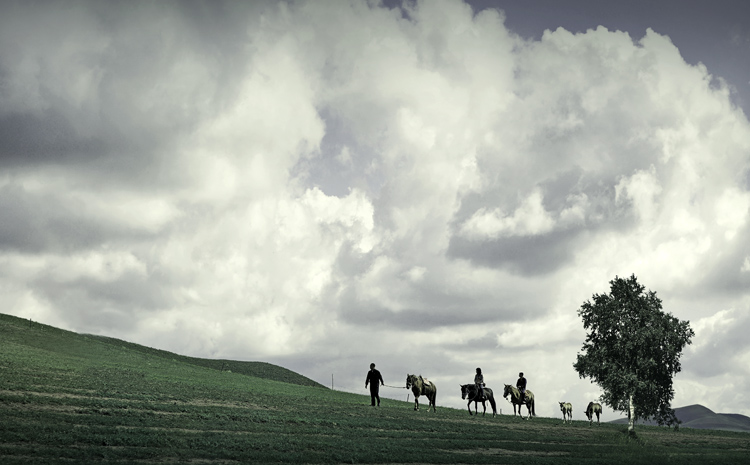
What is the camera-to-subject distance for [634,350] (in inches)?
2490

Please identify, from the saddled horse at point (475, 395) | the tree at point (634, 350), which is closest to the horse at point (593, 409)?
the tree at point (634, 350)

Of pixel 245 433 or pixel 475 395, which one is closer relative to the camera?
pixel 245 433

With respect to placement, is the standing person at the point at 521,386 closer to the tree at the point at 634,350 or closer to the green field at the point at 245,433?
the green field at the point at 245,433

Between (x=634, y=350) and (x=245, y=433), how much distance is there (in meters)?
47.2

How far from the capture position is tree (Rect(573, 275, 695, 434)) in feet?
204

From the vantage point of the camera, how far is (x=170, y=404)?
3628 centimetres

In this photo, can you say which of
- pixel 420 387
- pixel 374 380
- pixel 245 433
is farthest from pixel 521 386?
pixel 245 433

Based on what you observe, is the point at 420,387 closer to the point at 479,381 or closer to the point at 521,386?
the point at 479,381

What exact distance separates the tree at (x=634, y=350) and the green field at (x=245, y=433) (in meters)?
14.1

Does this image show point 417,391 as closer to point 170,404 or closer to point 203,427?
point 170,404

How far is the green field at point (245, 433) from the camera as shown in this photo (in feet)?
74.5

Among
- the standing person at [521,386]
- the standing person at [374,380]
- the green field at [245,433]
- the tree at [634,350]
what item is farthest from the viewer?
the tree at [634,350]

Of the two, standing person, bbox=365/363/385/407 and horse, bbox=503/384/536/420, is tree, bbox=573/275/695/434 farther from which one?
standing person, bbox=365/363/385/407

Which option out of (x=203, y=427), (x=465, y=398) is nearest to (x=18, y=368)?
(x=203, y=427)
